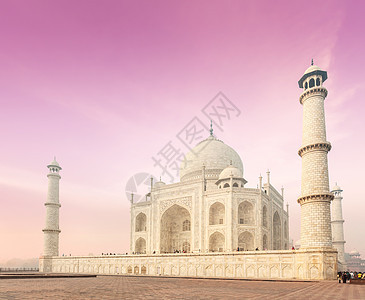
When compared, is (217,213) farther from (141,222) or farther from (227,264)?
(141,222)

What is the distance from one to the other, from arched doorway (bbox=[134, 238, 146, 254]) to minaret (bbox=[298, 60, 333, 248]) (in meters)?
22.0

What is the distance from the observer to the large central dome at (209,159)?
39.7 meters

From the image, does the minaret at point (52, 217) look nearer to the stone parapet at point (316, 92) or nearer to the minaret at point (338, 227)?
the stone parapet at point (316, 92)

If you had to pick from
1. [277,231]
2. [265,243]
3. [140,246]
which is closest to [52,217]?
[140,246]

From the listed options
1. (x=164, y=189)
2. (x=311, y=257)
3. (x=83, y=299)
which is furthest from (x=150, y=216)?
(x=83, y=299)

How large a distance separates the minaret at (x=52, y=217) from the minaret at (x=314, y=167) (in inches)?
1146

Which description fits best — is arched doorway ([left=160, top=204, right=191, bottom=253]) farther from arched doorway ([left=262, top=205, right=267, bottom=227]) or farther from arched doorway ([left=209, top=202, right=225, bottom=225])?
arched doorway ([left=262, top=205, right=267, bottom=227])

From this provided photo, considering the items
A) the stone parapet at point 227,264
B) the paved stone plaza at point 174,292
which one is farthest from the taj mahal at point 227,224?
the paved stone plaza at point 174,292

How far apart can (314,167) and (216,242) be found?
14636mm

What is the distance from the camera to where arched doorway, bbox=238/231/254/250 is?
101 ft

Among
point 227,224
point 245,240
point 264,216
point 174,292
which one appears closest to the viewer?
point 174,292

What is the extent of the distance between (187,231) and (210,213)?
494cm

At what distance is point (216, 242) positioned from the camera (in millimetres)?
32219

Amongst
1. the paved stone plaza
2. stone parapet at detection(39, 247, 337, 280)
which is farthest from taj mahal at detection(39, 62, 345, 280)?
the paved stone plaza
